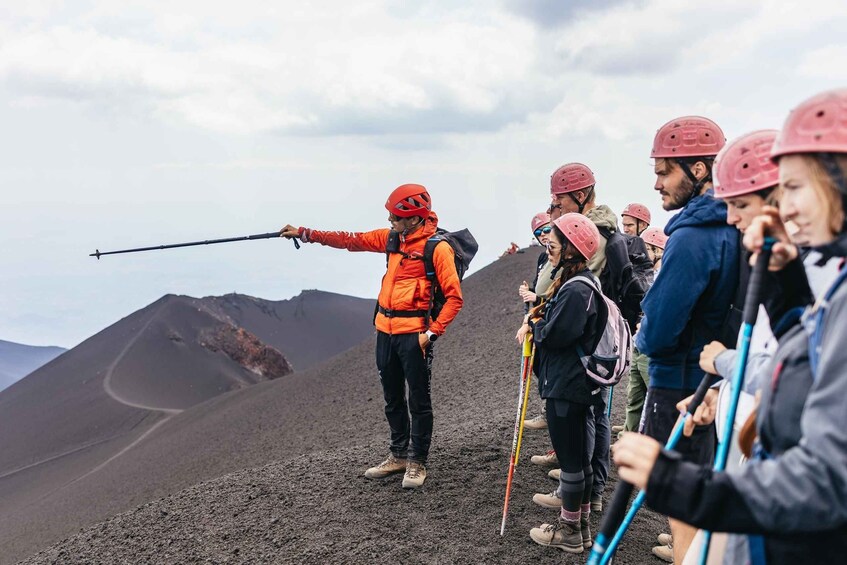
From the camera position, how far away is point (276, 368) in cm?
2706

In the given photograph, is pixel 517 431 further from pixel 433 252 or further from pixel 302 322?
pixel 302 322

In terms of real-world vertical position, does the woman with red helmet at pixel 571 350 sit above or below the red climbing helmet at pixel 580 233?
below

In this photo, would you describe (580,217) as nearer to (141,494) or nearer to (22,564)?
(22,564)

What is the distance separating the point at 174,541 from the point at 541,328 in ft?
12.4

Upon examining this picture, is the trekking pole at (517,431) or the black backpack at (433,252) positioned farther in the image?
the black backpack at (433,252)

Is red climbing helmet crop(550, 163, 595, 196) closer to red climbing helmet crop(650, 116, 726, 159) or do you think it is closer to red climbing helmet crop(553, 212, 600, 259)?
red climbing helmet crop(553, 212, 600, 259)

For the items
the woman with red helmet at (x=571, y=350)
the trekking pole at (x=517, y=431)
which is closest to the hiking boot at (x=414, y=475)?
the trekking pole at (x=517, y=431)

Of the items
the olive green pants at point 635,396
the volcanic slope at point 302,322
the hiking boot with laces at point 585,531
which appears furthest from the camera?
the volcanic slope at point 302,322

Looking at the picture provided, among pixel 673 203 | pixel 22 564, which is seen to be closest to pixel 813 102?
pixel 673 203

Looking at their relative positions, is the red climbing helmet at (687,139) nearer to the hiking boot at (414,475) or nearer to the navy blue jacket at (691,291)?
the navy blue jacket at (691,291)

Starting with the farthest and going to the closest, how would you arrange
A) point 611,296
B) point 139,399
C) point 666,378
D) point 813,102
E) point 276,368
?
point 276,368 → point 139,399 → point 611,296 → point 666,378 → point 813,102

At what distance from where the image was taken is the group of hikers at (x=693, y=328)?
5.66 feet

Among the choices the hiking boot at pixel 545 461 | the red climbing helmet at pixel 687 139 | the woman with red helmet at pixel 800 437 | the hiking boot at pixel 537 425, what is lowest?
the hiking boot at pixel 545 461

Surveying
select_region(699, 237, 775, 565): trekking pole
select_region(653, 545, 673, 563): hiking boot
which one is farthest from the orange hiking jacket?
select_region(699, 237, 775, 565): trekking pole
